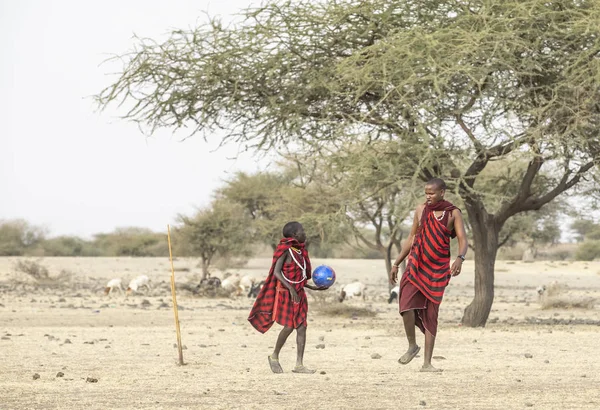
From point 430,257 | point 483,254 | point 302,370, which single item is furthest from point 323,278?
point 483,254

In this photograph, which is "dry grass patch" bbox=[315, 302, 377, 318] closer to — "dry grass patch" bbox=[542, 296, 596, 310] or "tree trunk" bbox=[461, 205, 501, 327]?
"tree trunk" bbox=[461, 205, 501, 327]

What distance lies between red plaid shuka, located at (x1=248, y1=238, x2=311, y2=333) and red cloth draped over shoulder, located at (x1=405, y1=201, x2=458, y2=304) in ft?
3.53

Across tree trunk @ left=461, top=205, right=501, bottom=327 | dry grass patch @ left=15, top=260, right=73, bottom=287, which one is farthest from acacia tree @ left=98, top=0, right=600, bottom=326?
dry grass patch @ left=15, top=260, right=73, bottom=287

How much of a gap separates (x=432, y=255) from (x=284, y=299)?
1.54 m

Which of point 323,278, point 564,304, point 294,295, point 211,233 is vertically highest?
point 211,233

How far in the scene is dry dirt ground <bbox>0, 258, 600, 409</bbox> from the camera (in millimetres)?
8422

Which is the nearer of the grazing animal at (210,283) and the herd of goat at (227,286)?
the herd of goat at (227,286)

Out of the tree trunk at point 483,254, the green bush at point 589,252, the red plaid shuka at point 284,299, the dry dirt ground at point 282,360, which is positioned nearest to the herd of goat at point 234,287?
the dry dirt ground at point 282,360

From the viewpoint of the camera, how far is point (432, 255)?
1016 centimetres

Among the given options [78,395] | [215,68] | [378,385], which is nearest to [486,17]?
[215,68]

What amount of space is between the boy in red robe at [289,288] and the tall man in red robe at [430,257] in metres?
0.92

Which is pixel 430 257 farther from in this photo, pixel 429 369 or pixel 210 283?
pixel 210 283

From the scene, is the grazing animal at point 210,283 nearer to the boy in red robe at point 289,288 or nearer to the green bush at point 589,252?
the boy in red robe at point 289,288

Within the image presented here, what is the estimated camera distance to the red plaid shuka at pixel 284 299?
10414mm
